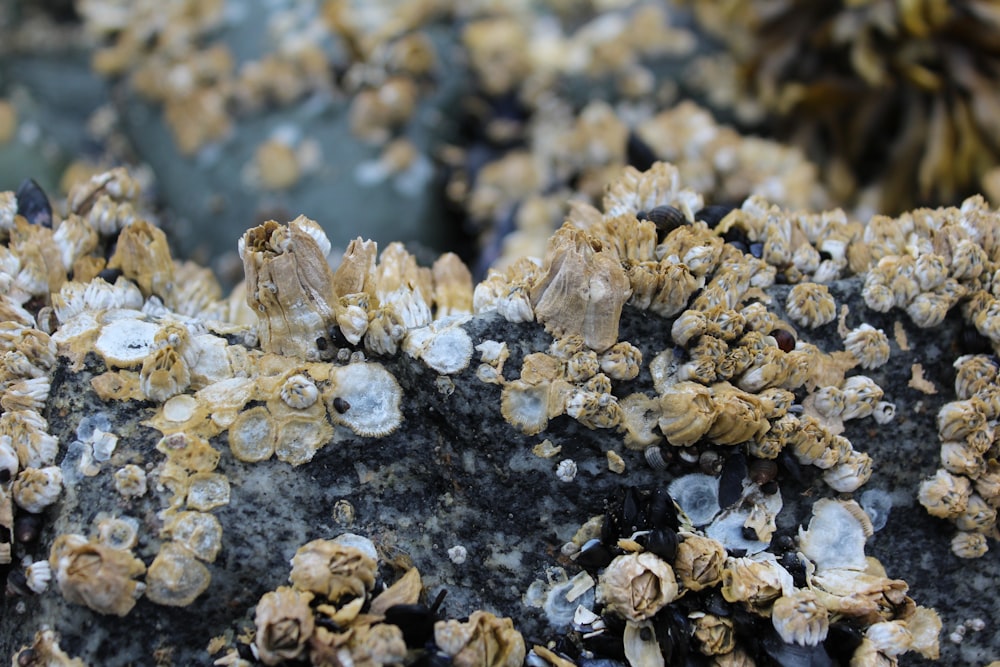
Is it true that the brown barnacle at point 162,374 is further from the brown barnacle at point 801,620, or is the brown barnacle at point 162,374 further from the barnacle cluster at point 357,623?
the brown barnacle at point 801,620

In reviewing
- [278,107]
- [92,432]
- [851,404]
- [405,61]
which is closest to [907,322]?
[851,404]

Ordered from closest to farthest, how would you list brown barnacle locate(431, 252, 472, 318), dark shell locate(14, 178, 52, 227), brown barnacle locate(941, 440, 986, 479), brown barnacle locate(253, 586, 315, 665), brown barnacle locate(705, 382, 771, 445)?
brown barnacle locate(253, 586, 315, 665) → brown barnacle locate(705, 382, 771, 445) → brown barnacle locate(941, 440, 986, 479) → brown barnacle locate(431, 252, 472, 318) → dark shell locate(14, 178, 52, 227)

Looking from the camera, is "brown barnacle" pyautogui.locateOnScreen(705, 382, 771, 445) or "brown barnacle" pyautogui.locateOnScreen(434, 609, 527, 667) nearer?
"brown barnacle" pyautogui.locateOnScreen(434, 609, 527, 667)

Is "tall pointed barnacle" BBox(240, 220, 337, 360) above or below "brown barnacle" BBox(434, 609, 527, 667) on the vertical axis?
above

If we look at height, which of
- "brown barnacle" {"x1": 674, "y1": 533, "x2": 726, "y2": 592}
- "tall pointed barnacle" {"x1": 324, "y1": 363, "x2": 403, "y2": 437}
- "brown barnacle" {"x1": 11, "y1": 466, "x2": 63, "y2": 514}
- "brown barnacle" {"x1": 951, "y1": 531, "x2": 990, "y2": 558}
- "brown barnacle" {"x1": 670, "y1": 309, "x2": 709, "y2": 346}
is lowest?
"brown barnacle" {"x1": 951, "y1": 531, "x2": 990, "y2": 558}

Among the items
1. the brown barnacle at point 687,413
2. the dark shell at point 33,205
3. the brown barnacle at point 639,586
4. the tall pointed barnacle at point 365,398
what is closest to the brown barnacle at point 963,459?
the brown barnacle at point 687,413

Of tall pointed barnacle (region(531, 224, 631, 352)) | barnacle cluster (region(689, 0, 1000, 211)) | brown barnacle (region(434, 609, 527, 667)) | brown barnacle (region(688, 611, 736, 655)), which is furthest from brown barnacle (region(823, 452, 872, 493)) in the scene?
barnacle cluster (region(689, 0, 1000, 211))

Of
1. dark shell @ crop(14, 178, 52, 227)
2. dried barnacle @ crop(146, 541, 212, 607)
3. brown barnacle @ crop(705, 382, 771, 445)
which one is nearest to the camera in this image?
dried barnacle @ crop(146, 541, 212, 607)

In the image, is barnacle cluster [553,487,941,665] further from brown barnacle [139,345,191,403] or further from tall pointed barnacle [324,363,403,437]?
brown barnacle [139,345,191,403]
